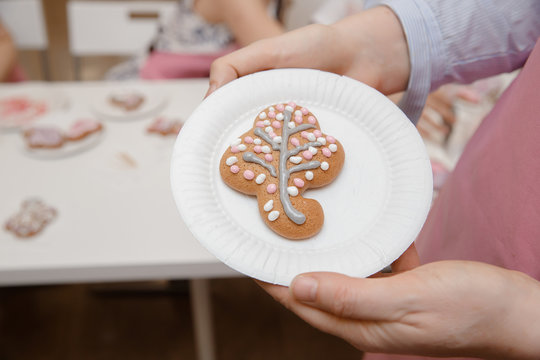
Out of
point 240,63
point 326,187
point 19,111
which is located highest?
point 240,63

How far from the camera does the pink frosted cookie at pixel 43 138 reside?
4.10 feet

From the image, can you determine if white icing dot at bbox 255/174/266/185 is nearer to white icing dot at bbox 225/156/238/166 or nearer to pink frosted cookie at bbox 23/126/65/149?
white icing dot at bbox 225/156/238/166

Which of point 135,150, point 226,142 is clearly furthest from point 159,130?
point 226,142

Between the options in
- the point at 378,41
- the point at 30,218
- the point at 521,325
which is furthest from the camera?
the point at 30,218

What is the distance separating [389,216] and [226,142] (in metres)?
0.30

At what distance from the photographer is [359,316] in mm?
491

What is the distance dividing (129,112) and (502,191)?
4.08 ft

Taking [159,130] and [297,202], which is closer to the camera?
[297,202]

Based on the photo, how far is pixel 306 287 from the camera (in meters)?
0.49

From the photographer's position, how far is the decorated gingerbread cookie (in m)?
0.62

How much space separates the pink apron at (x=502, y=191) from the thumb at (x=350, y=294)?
0.76 ft

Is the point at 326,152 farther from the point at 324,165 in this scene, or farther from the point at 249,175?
the point at 249,175

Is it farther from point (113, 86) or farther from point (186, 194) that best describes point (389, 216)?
point (113, 86)

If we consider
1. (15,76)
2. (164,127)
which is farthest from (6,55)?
(164,127)
